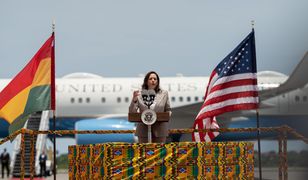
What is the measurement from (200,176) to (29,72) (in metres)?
4.72

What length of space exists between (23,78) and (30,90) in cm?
21

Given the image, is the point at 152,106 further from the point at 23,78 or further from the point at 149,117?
the point at 23,78

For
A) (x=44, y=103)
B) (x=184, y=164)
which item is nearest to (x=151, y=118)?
(x=184, y=164)

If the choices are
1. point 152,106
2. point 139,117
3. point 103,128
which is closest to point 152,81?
point 152,106

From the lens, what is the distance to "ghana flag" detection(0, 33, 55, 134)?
27.7 ft

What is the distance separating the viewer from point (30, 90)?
8.73m

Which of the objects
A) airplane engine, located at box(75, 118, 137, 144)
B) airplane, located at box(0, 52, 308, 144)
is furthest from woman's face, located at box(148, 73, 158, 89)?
airplane, located at box(0, 52, 308, 144)

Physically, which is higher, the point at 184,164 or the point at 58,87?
the point at 58,87

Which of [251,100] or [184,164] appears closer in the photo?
[184,164]

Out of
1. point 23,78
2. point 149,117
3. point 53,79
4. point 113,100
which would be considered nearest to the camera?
point 149,117

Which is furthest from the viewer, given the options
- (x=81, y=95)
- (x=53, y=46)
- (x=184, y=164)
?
(x=81, y=95)

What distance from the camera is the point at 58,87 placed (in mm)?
28844

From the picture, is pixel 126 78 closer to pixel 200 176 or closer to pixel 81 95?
pixel 81 95

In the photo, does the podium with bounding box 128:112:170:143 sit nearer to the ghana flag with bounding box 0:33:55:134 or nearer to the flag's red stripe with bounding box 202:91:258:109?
the flag's red stripe with bounding box 202:91:258:109
